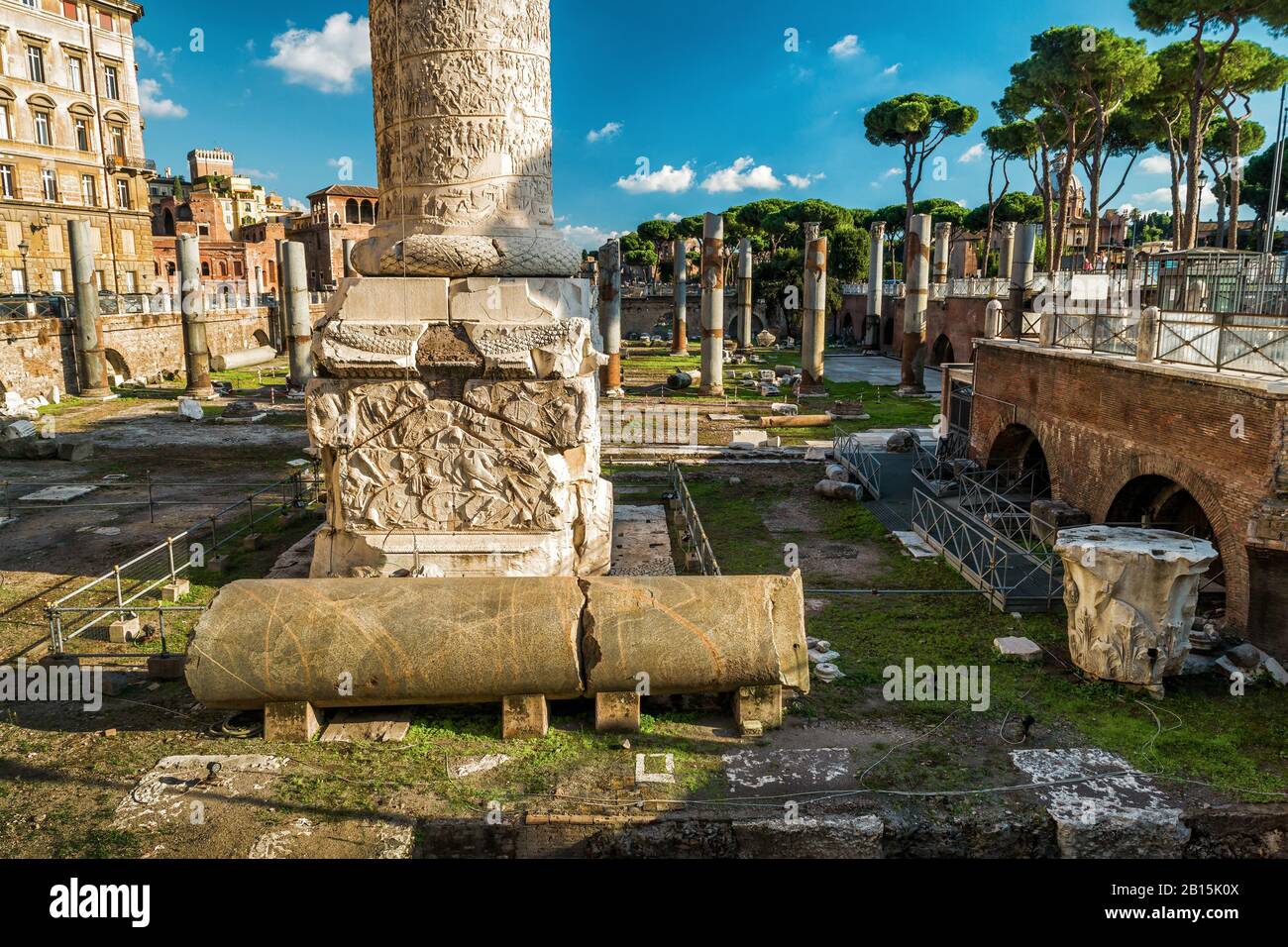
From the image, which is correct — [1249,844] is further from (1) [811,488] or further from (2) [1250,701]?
(1) [811,488]

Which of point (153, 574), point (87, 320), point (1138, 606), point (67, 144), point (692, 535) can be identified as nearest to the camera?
point (1138, 606)

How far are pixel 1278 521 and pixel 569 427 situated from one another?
22.8 feet

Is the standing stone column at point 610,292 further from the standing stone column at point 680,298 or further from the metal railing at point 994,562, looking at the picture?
the metal railing at point 994,562

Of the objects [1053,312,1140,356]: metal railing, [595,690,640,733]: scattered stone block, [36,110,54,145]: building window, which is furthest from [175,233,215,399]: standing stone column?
[595,690,640,733]: scattered stone block

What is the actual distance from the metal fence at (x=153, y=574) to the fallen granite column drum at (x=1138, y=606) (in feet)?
26.5

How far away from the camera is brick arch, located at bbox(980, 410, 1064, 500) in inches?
535

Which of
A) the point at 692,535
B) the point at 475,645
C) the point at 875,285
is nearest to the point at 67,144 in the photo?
the point at 875,285

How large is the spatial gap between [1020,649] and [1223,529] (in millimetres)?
2660

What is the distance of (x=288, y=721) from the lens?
22.9 feet

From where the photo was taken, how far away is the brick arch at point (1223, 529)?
30.0ft

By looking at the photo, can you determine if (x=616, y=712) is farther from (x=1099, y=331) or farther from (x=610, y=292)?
(x=610, y=292)

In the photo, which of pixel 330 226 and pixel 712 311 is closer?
pixel 712 311
